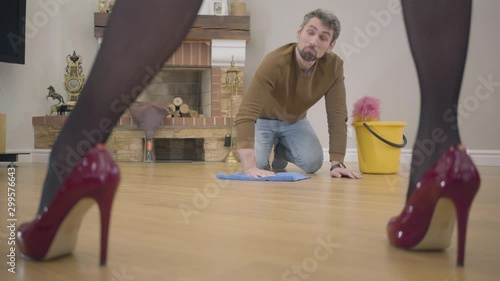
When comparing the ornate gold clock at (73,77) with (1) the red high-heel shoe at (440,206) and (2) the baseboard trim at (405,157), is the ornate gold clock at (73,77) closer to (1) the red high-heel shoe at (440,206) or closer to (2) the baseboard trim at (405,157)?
(2) the baseboard trim at (405,157)

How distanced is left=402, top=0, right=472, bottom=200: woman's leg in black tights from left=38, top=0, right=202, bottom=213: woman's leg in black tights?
0.31 m

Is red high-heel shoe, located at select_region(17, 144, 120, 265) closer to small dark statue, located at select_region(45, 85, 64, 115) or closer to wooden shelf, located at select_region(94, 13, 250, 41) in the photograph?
small dark statue, located at select_region(45, 85, 64, 115)

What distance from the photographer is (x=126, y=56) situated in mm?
639

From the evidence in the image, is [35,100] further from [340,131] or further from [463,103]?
[463,103]

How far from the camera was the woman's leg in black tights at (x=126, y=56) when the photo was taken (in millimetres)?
639

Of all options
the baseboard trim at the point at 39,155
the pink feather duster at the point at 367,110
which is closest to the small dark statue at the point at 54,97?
the baseboard trim at the point at 39,155

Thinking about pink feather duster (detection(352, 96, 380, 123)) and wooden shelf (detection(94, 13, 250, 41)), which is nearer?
pink feather duster (detection(352, 96, 380, 123))

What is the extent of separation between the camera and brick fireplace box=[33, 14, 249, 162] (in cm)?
420

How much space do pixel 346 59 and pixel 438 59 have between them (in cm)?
366

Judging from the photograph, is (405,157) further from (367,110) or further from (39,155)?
(39,155)

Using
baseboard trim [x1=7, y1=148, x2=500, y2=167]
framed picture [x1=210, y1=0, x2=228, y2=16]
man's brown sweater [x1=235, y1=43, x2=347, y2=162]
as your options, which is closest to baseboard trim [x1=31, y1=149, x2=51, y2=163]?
baseboard trim [x1=7, y1=148, x2=500, y2=167]

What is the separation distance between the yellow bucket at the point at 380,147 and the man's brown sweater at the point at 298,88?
0.49 m

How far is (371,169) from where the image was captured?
115 inches

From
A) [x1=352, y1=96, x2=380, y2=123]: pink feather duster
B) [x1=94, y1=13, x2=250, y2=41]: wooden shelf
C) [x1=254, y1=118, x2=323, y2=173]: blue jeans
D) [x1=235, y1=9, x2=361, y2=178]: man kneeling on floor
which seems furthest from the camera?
[x1=94, y1=13, x2=250, y2=41]: wooden shelf
